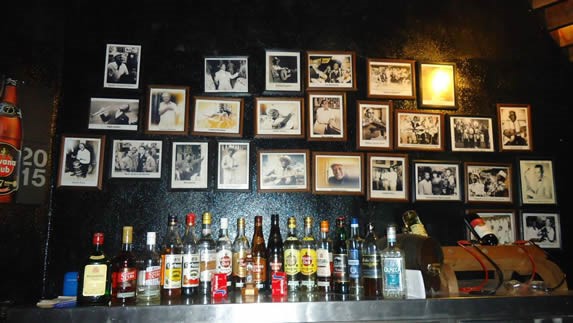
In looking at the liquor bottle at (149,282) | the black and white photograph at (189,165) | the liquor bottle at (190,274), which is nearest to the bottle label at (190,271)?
the liquor bottle at (190,274)

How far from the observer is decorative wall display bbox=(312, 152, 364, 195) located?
2164 millimetres

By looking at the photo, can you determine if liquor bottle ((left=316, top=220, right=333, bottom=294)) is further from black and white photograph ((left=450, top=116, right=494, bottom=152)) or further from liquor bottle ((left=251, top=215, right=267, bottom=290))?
black and white photograph ((left=450, top=116, right=494, bottom=152))

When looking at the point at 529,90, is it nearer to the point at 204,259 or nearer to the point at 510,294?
the point at 510,294

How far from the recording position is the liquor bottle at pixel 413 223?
1.98 metres

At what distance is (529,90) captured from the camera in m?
2.45

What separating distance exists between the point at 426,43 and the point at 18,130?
2282 millimetres

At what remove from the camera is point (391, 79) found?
2.33 m

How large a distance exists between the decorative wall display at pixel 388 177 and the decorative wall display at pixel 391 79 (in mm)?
376

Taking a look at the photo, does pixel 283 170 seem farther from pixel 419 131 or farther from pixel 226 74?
pixel 419 131

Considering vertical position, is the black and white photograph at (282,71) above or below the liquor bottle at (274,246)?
above

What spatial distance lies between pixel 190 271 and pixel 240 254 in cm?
28

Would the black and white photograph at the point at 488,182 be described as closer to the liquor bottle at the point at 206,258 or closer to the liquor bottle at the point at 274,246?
the liquor bottle at the point at 274,246

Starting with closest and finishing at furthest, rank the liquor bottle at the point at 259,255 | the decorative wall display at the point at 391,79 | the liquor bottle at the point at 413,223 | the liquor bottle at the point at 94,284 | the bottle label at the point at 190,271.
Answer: the liquor bottle at the point at 94,284
the bottle label at the point at 190,271
the liquor bottle at the point at 259,255
the liquor bottle at the point at 413,223
the decorative wall display at the point at 391,79

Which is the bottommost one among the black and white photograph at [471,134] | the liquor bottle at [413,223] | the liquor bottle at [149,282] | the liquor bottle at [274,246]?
the liquor bottle at [149,282]
